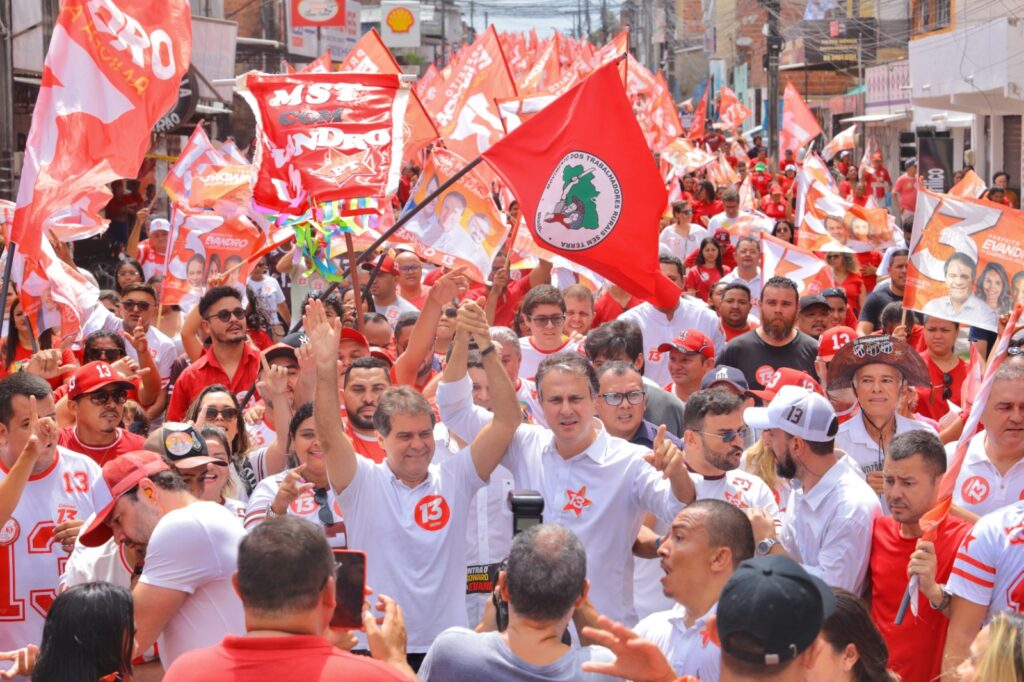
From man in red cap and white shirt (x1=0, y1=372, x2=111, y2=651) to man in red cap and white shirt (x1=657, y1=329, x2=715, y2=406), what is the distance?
3.53 m

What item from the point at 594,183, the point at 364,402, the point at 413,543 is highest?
the point at 594,183

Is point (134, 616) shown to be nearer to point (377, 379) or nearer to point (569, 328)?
point (377, 379)

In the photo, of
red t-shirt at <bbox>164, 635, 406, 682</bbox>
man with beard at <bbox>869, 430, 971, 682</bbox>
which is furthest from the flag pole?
red t-shirt at <bbox>164, 635, 406, 682</bbox>

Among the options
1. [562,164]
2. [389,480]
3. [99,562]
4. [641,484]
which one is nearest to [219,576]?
[99,562]

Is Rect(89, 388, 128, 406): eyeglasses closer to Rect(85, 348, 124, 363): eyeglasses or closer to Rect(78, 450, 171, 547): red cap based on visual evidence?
Rect(85, 348, 124, 363): eyeglasses

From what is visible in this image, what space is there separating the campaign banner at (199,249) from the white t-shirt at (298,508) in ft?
17.8

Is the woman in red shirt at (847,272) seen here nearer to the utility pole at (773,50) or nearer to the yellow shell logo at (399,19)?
the utility pole at (773,50)

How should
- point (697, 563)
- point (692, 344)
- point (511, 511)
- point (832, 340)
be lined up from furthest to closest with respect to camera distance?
point (692, 344) < point (832, 340) < point (511, 511) < point (697, 563)

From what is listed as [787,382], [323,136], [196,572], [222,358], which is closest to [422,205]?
[323,136]

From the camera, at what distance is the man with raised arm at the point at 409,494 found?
541 centimetres

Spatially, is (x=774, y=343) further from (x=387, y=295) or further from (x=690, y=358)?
(x=387, y=295)

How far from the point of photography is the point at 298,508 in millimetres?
5906

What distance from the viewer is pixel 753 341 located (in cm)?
898

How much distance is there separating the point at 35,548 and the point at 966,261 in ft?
17.2
